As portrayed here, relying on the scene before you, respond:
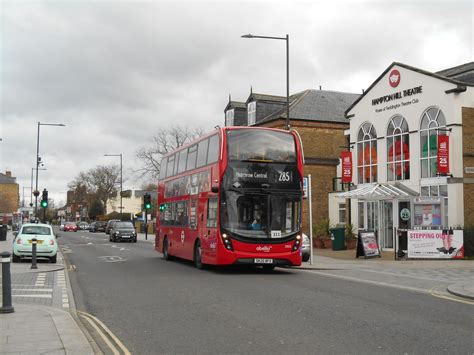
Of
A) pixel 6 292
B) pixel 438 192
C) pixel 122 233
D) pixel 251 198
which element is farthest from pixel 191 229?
pixel 122 233

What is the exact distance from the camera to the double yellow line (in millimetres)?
7248

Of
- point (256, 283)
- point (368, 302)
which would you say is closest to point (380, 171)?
point (256, 283)

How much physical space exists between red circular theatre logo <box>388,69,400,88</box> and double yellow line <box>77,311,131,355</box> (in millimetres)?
23804

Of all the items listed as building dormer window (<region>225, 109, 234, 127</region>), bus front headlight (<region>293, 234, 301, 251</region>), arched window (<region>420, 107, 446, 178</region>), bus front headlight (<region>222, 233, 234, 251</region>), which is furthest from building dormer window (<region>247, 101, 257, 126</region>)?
bus front headlight (<region>222, 233, 234, 251</region>)

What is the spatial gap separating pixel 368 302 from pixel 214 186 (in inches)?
267

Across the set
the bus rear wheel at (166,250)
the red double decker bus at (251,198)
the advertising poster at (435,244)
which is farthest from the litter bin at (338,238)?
the red double decker bus at (251,198)

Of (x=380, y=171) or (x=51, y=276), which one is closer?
(x=51, y=276)

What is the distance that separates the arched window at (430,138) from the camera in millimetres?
27172

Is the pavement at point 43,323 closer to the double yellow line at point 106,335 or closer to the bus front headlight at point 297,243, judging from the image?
the double yellow line at point 106,335

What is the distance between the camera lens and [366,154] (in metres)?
32.4

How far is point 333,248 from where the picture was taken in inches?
1178

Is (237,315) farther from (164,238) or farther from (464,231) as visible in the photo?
(464,231)

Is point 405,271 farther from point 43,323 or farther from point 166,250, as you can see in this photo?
point 43,323

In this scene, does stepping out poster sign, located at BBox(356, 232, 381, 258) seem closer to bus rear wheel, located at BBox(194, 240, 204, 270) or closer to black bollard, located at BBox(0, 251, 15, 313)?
bus rear wheel, located at BBox(194, 240, 204, 270)
